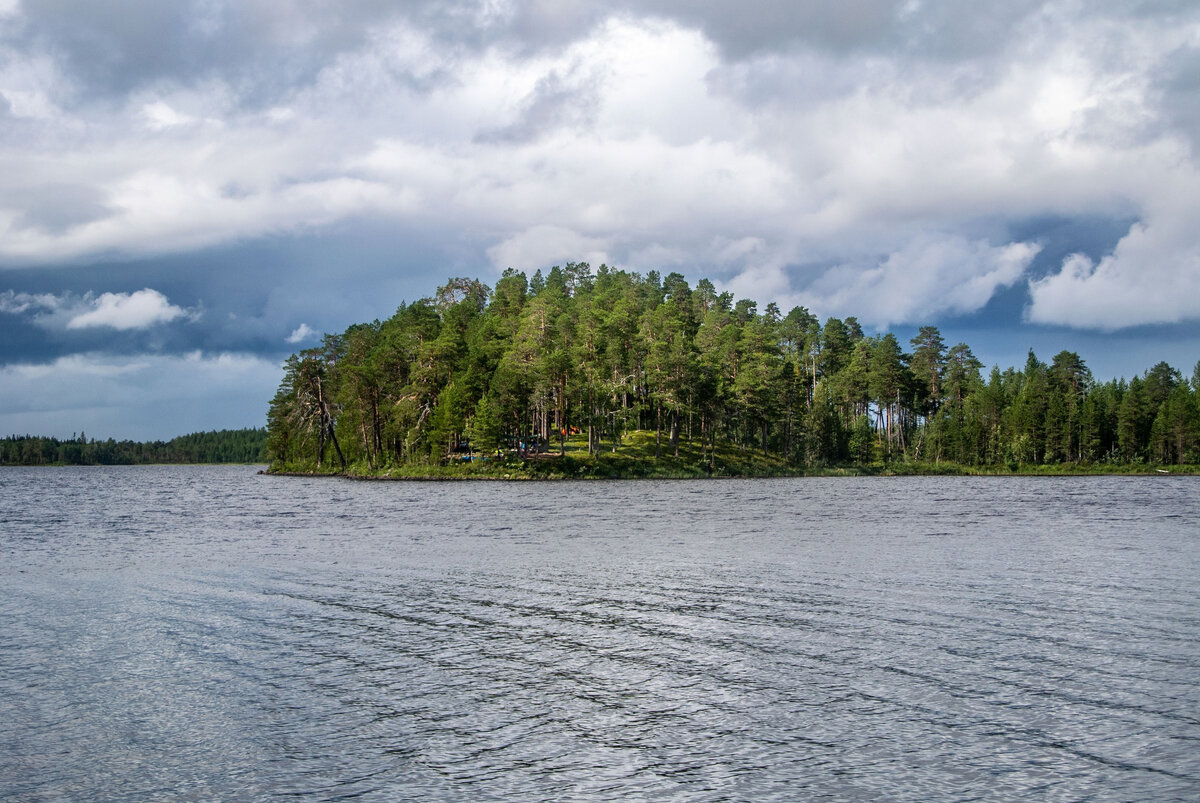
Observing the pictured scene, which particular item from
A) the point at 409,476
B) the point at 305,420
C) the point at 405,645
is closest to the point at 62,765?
the point at 405,645

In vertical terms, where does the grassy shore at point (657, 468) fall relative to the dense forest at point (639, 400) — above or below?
below

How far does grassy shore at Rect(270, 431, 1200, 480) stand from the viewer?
12356 cm

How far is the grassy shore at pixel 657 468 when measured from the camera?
12356 cm

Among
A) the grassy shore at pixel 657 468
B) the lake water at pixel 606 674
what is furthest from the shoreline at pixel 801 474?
the lake water at pixel 606 674

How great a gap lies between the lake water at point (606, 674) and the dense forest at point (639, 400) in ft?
307

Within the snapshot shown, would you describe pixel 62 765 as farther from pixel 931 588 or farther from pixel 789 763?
pixel 931 588

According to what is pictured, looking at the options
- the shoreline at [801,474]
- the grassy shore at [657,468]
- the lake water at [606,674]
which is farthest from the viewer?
the grassy shore at [657,468]

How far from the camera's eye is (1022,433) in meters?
168

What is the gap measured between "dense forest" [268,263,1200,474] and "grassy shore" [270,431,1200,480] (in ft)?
5.81

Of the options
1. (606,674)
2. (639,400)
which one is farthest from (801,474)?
(606,674)

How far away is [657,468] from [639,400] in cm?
2319

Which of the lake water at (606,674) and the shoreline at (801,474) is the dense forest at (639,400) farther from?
the lake water at (606,674)

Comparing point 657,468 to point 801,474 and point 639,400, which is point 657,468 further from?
point 801,474

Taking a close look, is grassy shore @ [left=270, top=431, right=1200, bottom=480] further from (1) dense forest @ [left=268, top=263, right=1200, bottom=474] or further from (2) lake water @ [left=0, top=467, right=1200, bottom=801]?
(2) lake water @ [left=0, top=467, right=1200, bottom=801]
